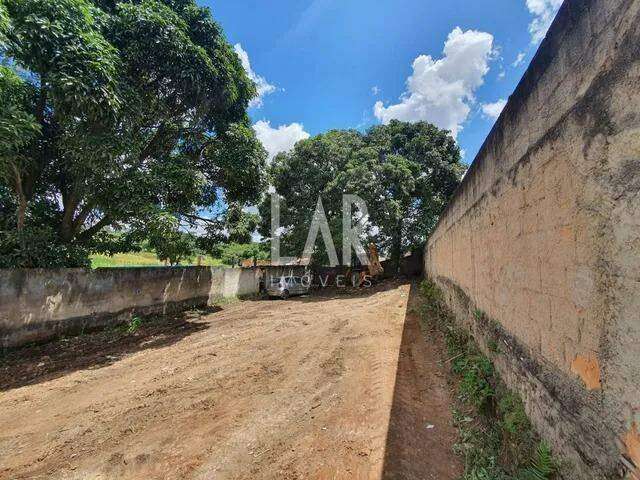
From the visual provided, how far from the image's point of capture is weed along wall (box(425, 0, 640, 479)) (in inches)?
53.4

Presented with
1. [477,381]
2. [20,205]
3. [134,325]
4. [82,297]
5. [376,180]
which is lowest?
[134,325]

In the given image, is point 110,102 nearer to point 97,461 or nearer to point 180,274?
point 97,461

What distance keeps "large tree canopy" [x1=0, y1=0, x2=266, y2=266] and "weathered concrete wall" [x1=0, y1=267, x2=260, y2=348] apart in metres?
0.46

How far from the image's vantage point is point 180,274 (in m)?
10.2

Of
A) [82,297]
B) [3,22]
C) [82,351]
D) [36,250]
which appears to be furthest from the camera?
[82,297]

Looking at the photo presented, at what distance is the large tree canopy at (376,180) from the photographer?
15.3 m

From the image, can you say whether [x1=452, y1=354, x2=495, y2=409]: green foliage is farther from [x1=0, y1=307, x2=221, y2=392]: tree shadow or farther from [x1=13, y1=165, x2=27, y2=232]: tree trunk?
[x1=13, y1=165, x2=27, y2=232]: tree trunk

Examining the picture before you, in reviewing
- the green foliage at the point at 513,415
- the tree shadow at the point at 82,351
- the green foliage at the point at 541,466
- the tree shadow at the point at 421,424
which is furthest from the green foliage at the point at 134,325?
the green foliage at the point at 541,466

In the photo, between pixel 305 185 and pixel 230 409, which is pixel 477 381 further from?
pixel 305 185

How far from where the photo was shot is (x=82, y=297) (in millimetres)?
7039

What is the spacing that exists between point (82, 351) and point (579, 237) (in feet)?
25.3

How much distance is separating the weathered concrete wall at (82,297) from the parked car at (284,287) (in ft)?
12.8

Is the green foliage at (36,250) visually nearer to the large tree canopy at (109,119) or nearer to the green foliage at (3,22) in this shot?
the large tree canopy at (109,119)

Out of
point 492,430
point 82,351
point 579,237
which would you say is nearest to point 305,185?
point 82,351
